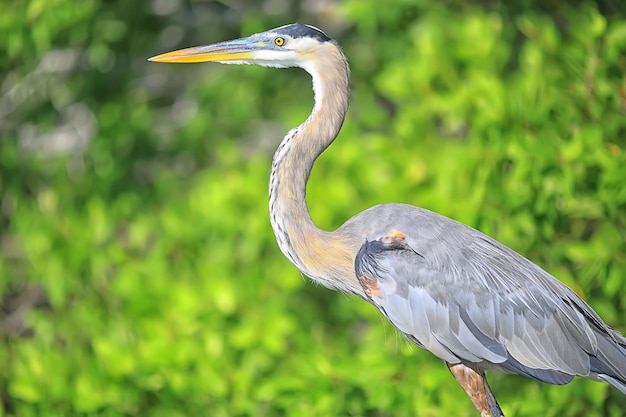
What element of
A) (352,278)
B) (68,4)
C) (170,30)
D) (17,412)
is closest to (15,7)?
(68,4)

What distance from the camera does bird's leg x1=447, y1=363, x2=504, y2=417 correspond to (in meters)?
2.94

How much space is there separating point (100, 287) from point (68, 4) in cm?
139

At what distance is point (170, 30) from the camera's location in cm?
605

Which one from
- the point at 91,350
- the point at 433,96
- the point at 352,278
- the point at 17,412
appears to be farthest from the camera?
the point at 91,350

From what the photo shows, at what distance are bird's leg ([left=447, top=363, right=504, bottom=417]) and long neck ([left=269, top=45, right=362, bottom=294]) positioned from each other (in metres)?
0.37

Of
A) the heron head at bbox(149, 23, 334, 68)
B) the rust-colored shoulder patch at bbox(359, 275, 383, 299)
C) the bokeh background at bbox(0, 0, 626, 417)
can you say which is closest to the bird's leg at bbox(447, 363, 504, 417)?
the rust-colored shoulder patch at bbox(359, 275, 383, 299)

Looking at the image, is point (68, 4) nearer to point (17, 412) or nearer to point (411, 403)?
point (17, 412)

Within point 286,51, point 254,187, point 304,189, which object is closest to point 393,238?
point 304,189

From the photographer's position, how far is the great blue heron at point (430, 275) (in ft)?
9.45

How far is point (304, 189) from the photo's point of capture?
3.01 metres

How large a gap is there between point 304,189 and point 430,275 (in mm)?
433

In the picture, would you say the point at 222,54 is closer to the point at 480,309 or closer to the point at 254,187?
the point at 480,309

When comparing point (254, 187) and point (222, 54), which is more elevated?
point (222, 54)

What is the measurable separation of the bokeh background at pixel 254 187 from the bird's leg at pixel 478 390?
0.47 m
